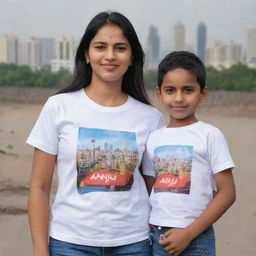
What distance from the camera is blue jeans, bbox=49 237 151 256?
1170 millimetres

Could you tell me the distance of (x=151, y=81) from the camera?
6.29 meters

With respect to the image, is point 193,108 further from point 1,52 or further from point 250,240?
point 1,52

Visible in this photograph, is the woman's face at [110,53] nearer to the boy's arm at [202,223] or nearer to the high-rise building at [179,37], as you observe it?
the boy's arm at [202,223]

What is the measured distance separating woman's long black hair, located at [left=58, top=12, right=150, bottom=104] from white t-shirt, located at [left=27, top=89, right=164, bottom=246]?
10cm

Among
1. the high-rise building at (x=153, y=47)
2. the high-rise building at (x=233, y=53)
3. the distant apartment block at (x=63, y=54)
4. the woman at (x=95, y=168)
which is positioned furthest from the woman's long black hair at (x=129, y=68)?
the high-rise building at (x=233, y=53)

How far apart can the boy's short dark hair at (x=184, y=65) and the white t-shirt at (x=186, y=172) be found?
0.38 ft

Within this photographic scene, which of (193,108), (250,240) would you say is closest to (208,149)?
(193,108)

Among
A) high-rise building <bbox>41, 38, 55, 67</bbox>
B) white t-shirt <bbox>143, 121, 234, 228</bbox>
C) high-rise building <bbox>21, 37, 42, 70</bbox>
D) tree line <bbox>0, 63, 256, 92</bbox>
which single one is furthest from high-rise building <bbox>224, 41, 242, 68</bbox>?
white t-shirt <bbox>143, 121, 234, 228</bbox>

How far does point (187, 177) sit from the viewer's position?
120 centimetres

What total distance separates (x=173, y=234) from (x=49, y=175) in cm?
29

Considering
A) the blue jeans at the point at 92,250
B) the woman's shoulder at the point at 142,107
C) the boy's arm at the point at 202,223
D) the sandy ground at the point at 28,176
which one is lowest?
the sandy ground at the point at 28,176

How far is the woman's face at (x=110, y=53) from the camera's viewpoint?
4.01ft

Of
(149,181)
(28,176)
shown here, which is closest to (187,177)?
(149,181)

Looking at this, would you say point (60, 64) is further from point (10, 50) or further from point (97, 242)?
point (97, 242)
